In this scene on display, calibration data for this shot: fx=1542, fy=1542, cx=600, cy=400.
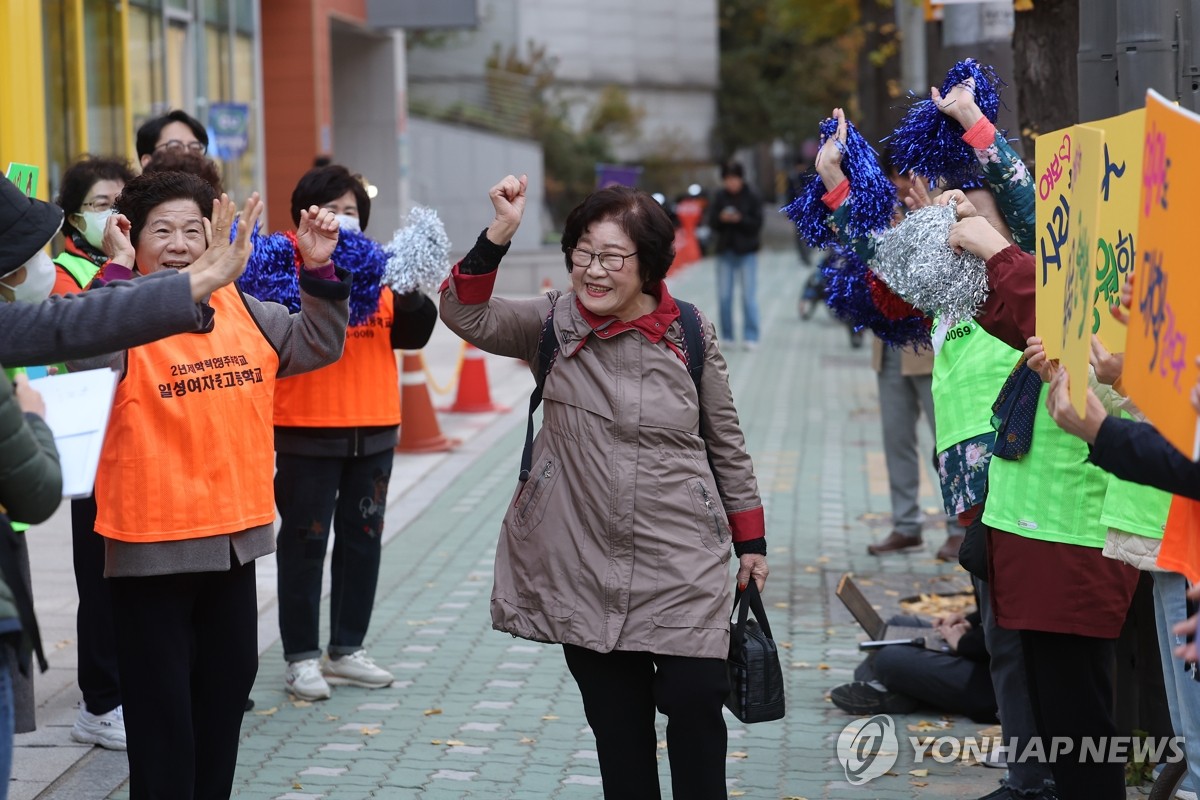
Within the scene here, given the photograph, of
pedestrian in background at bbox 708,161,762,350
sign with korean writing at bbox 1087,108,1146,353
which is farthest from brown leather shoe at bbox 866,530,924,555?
pedestrian in background at bbox 708,161,762,350

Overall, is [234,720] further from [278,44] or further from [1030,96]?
[278,44]

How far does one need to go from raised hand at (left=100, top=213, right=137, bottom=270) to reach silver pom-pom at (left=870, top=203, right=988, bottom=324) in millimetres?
2221

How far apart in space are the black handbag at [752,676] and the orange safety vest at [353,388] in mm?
2496

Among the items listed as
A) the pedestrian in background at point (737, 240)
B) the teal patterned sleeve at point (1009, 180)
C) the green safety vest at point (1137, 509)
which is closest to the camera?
the green safety vest at point (1137, 509)

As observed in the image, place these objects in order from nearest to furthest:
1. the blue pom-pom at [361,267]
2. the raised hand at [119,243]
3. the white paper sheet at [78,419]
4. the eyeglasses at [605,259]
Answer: the white paper sheet at [78,419] < the eyeglasses at [605,259] < the raised hand at [119,243] < the blue pom-pom at [361,267]

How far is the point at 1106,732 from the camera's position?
13.6 ft

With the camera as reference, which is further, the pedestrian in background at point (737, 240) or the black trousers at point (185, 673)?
the pedestrian in background at point (737, 240)

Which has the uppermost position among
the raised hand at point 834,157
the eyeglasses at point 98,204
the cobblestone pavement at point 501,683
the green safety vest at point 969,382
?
the raised hand at point 834,157

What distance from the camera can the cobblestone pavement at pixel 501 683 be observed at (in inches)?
211

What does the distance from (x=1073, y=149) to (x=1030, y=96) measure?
139 inches

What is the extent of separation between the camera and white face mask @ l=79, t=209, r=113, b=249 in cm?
565

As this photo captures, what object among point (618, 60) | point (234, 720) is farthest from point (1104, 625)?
point (618, 60)

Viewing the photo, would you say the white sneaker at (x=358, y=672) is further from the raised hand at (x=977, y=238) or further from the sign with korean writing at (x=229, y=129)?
the sign with korean writing at (x=229, y=129)

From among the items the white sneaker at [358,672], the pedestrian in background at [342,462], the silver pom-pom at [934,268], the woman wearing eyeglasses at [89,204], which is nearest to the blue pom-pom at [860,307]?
the silver pom-pom at [934,268]
